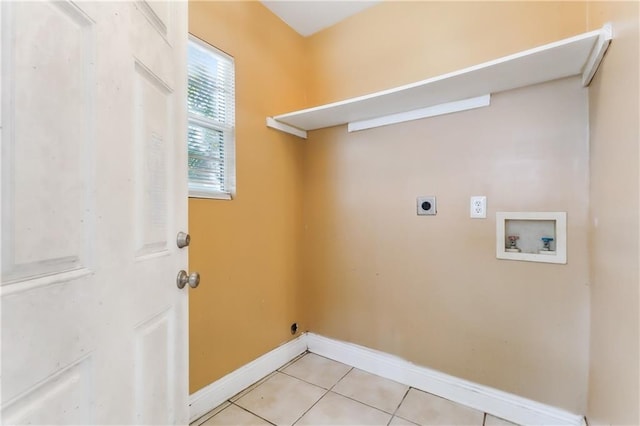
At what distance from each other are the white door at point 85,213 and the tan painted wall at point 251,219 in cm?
76

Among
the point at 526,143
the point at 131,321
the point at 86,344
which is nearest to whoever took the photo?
the point at 86,344

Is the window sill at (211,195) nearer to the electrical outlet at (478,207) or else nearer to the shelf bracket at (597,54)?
Result: the electrical outlet at (478,207)

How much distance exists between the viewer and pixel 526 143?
1.56 m

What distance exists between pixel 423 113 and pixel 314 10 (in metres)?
1.20

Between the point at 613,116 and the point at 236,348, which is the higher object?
the point at 613,116

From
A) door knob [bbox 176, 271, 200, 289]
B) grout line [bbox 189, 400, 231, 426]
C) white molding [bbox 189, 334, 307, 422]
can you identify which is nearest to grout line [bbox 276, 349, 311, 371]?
white molding [bbox 189, 334, 307, 422]

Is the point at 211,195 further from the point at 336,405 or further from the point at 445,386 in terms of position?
the point at 445,386

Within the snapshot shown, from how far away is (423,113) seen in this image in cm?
187

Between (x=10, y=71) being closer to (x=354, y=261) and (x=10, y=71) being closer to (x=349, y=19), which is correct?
(x=354, y=261)

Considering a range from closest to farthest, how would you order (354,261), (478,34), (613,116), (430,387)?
(613,116)
(478,34)
(430,387)
(354,261)

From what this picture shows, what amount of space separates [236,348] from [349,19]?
103 inches

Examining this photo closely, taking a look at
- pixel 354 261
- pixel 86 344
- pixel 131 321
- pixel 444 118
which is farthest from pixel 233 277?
pixel 444 118

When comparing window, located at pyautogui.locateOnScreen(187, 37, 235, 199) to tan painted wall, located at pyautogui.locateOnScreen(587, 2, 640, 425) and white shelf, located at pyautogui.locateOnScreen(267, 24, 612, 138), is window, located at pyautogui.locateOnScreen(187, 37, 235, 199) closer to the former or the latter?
white shelf, located at pyautogui.locateOnScreen(267, 24, 612, 138)

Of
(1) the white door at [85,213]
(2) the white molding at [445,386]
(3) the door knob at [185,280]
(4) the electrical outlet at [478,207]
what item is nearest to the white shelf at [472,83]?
(4) the electrical outlet at [478,207]
